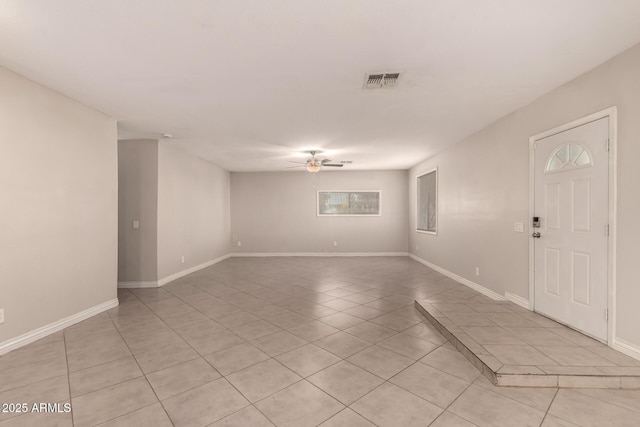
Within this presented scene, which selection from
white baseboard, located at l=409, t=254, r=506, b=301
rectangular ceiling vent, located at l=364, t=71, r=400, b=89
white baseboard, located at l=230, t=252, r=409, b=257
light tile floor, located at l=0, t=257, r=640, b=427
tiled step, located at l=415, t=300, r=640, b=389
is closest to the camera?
light tile floor, located at l=0, t=257, r=640, b=427

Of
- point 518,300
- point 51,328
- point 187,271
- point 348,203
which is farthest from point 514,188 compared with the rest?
point 187,271

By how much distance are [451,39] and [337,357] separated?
278 cm

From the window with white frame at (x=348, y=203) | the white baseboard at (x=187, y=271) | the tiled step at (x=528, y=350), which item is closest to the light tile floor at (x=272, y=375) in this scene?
the tiled step at (x=528, y=350)

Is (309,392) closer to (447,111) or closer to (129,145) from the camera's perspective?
(447,111)

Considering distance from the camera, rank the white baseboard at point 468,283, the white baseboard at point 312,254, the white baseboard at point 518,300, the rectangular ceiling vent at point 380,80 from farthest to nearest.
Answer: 1. the white baseboard at point 312,254
2. the white baseboard at point 468,283
3. the white baseboard at point 518,300
4. the rectangular ceiling vent at point 380,80

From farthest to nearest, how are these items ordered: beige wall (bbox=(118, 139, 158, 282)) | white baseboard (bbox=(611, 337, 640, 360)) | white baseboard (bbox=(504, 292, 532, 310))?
Answer: beige wall (bbox=(118, 139, 158, 282)) < white baseboard (bbox=(504, 292, 532, 310)) < white baseboard (bbox=(611, 337, 640, 360))

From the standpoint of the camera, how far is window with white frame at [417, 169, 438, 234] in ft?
21.6

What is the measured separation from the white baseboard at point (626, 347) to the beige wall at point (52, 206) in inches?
215

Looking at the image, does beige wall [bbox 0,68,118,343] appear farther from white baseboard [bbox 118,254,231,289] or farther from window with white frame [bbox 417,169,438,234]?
window with white frame [bbox 417,169,438,234]

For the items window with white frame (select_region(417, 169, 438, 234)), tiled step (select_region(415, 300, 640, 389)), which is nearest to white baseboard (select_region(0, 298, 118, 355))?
tiled step (select_region(415, 300, 640, 389))

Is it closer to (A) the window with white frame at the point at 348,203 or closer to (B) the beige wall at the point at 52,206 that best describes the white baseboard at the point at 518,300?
(A) the window with white frame at the point at 348,203

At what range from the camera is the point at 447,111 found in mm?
3744

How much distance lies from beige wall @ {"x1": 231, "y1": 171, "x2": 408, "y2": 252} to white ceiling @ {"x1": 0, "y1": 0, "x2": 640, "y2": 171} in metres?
4.70

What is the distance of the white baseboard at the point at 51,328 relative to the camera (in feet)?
8.81
